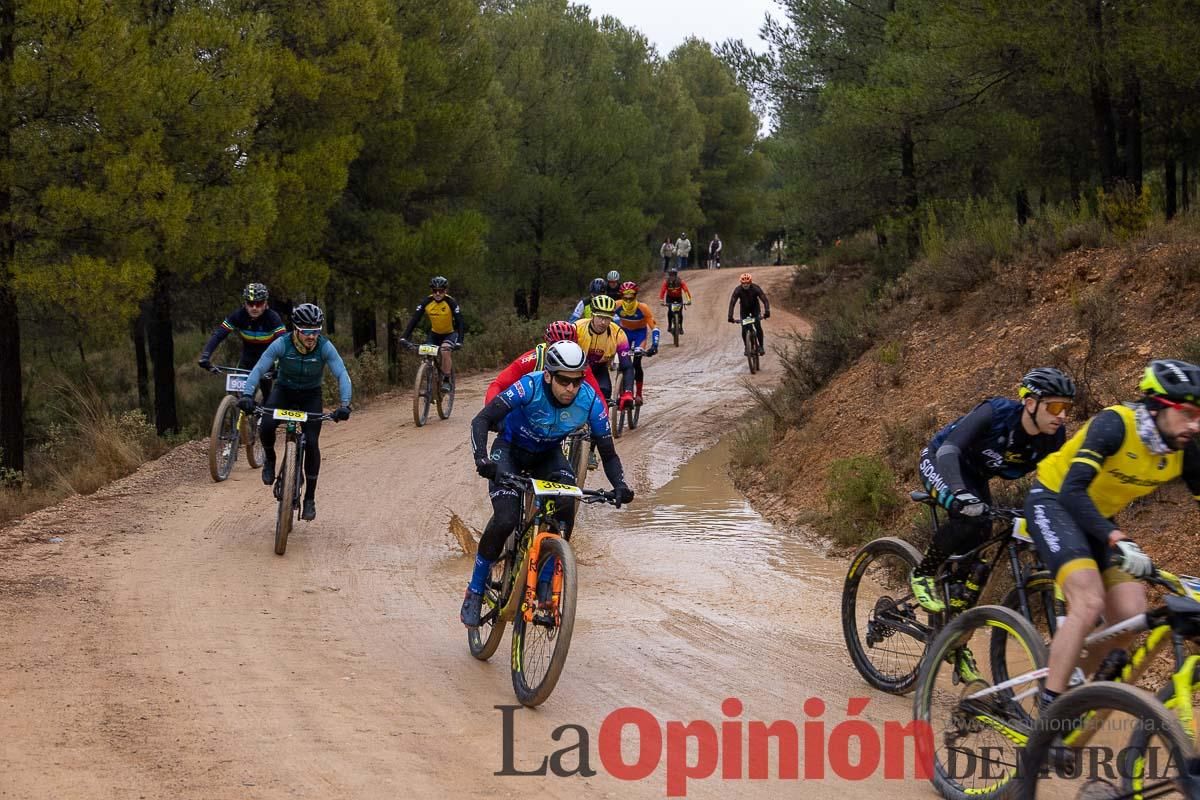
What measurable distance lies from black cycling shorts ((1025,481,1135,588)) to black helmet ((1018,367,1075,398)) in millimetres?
754

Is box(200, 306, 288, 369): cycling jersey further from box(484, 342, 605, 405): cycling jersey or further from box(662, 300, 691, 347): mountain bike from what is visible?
box(662, 300, 691, 347): mountain bike

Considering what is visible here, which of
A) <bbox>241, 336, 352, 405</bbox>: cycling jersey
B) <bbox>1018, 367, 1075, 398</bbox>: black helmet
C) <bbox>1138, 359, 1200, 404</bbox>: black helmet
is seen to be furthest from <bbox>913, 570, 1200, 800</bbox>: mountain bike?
<bbox>241, 336, 352, 405</bbox>: cycling jersey

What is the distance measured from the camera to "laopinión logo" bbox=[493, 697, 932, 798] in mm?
5418

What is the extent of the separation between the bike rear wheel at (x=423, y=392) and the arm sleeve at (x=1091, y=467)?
13709 millimetres

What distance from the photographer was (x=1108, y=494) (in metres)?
5.11

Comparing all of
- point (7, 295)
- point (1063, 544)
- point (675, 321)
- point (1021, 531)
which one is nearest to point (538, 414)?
point (1021, 531)

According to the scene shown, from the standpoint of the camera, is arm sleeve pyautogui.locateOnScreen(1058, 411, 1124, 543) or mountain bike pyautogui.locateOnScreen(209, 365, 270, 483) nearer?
arm sleeve pyautogui.locateOnScreen(1058, 411, 1124, 543)

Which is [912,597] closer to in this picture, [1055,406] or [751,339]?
[1055,406]

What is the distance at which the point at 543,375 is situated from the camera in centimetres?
739

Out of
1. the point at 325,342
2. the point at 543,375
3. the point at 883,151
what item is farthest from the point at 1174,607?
the point at 883,151

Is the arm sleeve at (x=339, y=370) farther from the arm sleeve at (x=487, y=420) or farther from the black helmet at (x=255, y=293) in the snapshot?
the arm sleeve at (x=487, y=420)

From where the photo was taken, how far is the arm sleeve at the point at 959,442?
19.4 feet

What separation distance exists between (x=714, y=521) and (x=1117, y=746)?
8472 millimetres

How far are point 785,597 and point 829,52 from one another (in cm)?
2148
